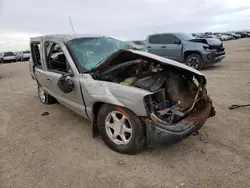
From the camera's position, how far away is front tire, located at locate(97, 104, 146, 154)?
3.02 metres

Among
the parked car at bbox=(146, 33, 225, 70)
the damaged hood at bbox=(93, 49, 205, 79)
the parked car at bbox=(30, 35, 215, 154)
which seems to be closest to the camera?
the parked car at bbox=(30, 35, 215, 154)

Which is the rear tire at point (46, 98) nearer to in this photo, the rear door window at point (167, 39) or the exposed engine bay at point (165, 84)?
the exposed engine bay at point (165, 84)

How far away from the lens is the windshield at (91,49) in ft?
12.7

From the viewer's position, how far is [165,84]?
3.48 m

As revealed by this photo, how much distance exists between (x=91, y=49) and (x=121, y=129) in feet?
5.81

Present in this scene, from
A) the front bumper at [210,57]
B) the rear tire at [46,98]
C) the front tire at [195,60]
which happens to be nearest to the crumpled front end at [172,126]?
the rear tire at [46,98]

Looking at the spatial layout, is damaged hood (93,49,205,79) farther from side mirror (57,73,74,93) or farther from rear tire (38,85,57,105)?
rear tire (38,85,57,105)

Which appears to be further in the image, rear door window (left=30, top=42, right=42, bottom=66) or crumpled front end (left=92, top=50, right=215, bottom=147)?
rear door window (left=30, top=42, right=42, bottom=66)

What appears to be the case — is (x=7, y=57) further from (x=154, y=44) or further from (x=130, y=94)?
(x=130, y=94)

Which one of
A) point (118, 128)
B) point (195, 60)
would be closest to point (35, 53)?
point (118, 128)

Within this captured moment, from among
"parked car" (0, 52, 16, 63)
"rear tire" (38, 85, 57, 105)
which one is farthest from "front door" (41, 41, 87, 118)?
"parked car" (0, 52, 16, 63)

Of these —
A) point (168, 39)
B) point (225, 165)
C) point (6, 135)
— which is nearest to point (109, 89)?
point (225, 165)

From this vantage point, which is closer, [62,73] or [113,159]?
[113,159]

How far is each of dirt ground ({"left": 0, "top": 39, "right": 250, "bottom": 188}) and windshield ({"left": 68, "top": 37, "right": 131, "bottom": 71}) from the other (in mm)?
1300
